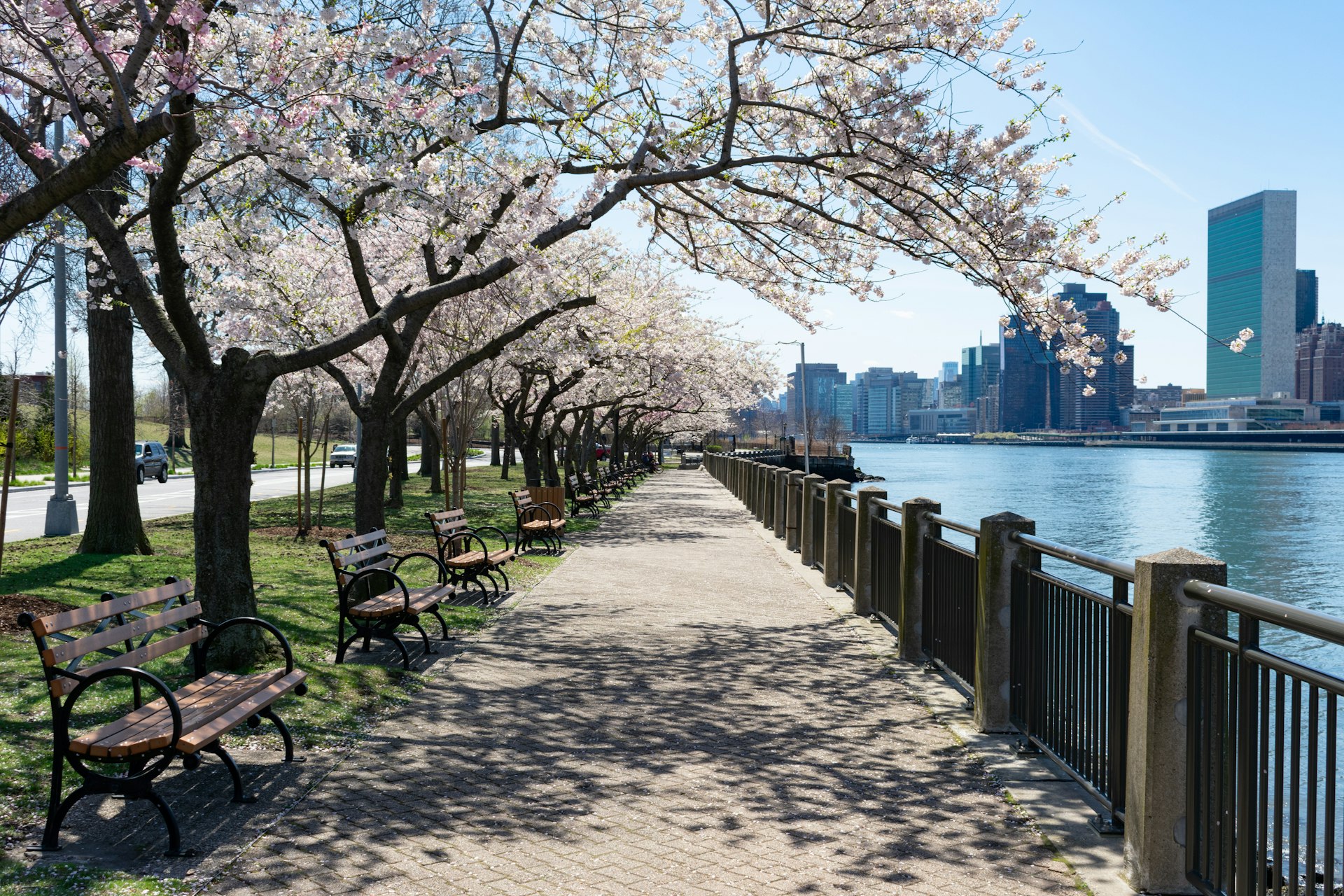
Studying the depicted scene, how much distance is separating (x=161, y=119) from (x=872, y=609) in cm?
804

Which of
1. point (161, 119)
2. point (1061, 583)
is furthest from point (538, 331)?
point (1061, 583)

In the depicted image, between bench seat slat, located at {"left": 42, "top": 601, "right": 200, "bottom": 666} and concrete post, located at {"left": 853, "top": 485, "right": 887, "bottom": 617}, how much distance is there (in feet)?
22.5

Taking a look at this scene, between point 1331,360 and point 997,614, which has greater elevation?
point 1331,360

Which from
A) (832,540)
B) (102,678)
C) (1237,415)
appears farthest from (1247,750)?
(1237,415)

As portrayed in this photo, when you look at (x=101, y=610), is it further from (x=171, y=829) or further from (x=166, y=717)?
(x=171, y=829)

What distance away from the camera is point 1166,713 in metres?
4.03

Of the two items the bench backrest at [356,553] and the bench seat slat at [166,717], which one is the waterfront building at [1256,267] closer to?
the bench backrest at [356,553]

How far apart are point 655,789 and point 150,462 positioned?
4154 cm

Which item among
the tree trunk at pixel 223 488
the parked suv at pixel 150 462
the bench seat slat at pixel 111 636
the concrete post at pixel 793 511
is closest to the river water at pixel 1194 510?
the concrete post at pixel 793 511

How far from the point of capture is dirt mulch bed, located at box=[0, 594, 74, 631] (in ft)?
30.1

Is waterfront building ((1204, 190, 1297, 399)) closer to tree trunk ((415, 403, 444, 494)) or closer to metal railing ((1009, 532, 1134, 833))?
tree trunk ((415, 403, 444, 494))

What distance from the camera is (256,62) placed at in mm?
7891

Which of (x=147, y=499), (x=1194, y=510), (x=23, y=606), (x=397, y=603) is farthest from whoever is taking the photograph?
(x=1194, y=510)

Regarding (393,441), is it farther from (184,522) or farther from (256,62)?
(256,62)
